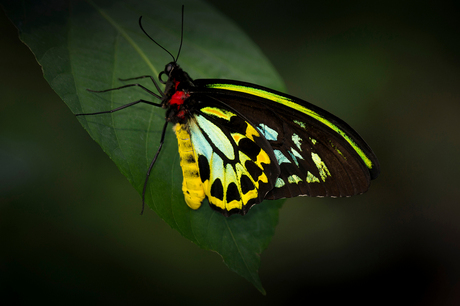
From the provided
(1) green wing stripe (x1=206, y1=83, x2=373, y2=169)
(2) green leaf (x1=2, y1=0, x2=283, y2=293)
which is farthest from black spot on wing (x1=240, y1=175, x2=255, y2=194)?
(1) green wing stripe (x1=206, y1=83, x2=373, y2=169)

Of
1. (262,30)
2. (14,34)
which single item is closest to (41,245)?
(14,34)

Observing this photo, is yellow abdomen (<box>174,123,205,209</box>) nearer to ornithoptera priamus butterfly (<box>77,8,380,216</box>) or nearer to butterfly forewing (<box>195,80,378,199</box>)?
ornithoptera priamus butterfly (<box>77,8,380,216</box>)

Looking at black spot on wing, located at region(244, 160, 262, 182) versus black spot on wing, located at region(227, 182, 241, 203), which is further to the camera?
black spot on wing, located at region(244, 160, 262, 182)

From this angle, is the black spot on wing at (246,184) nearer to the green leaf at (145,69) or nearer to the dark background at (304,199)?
the green leaf at (145,69)

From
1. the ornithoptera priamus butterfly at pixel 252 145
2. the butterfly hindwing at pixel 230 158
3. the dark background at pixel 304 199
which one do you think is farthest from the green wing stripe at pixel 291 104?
the dark background at pixel 304 199

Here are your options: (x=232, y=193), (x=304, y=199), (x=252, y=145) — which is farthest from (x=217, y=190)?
(x=304, y=199)
